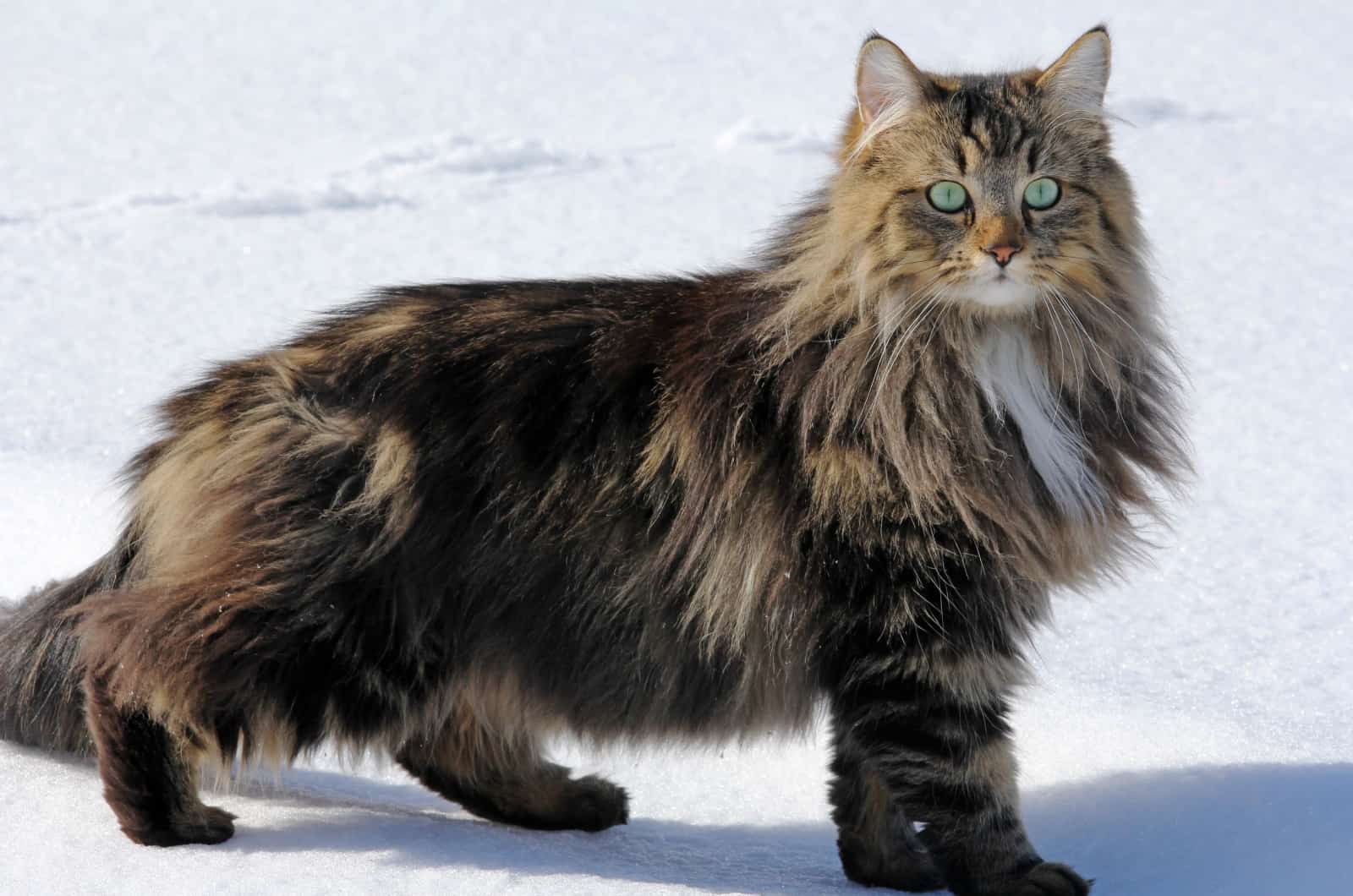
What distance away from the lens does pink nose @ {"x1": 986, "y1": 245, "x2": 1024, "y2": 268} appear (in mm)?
2426

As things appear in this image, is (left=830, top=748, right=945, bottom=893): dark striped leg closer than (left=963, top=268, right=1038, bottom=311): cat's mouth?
No

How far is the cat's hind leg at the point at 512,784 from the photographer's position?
298cm

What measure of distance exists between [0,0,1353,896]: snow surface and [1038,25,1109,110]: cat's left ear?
22cm

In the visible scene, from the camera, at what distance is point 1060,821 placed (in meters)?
2.85

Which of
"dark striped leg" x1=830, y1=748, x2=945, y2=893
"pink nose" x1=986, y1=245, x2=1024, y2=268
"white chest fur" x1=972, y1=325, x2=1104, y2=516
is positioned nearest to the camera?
"pink nose" x1=986, y1=245, x2=1024, y2=268

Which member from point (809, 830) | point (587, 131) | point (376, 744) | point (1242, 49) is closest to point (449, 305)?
point (376, 744)

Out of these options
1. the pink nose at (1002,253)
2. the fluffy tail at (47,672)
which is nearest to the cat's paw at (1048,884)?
the pink nose at (1002,253)

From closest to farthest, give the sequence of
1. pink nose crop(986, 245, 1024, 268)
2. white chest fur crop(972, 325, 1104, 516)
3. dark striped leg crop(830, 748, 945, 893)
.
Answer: pink nose crop(986, 245, 1024, 268) → white chest fur crop(972, 325, 1104, 516) → dark striped leg crop(830, 748, 945, 893)

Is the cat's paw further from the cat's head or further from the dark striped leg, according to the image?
the cat's head

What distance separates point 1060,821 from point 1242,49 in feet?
22.5

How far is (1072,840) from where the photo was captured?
2.79 metres

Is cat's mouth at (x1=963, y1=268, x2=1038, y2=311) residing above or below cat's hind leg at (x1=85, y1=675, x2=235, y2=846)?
above

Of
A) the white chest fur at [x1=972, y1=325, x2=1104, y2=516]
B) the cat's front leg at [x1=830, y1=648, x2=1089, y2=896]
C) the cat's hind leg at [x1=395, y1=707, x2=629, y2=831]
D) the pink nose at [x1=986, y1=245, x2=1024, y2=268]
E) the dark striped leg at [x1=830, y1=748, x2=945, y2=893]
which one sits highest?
the pink nose at [x1=986, y1=245, x2=1024, y2=268]

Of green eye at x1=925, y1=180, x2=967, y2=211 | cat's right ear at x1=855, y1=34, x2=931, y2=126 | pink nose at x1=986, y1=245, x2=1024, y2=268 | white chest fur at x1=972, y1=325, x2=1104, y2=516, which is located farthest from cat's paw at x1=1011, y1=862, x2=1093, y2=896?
cat's right ear at x1=855, y1=34, x2=931, y2=126
